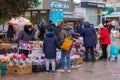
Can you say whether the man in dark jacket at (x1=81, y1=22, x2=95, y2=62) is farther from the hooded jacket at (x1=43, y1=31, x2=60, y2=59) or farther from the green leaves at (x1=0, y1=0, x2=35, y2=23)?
the hooded jacket at (x1=43, y1=31, x2=60, y2=59)

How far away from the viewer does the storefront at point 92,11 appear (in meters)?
45.0

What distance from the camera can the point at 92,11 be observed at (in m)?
46.9

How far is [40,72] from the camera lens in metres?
12.7

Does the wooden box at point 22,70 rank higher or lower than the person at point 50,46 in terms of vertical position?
lower

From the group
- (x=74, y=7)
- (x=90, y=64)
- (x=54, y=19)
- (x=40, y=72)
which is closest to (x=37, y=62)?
(x=40, y=72)

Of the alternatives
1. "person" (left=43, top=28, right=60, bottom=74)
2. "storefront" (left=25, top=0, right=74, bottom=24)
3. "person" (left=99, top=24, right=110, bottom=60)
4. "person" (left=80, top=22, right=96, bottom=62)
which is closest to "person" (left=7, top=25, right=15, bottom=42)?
"storefront" (left=25, top=0, right=74, bottom=24)

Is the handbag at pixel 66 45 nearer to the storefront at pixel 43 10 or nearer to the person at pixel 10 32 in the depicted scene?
the person at pixel 10 32

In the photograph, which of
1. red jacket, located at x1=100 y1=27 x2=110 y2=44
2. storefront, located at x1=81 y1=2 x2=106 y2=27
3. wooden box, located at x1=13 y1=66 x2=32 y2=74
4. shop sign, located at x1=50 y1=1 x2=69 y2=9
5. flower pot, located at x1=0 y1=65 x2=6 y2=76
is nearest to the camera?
flower pot, located at x1=0 y1=65 x2=6 y2=76

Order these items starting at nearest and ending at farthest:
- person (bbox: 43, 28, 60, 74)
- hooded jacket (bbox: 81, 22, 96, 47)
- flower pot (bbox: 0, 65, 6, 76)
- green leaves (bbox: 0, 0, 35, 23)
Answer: flower pot (bbox: 0, 65, 6, 76), person (bbox: 43, 28, 60, 74), green leaves (bbox: 0, 0, 35, 23), hooded jacket (bbox: 81, 22, 96, 47)

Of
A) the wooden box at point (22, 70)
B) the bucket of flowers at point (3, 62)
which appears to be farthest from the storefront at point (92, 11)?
the bucket of flowers at point (3, 62)

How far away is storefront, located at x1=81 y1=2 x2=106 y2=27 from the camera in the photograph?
147 ft

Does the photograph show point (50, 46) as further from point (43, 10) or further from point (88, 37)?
point (43, 10)

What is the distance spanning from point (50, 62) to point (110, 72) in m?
2.16

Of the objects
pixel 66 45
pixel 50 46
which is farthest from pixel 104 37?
pixel 50 46
